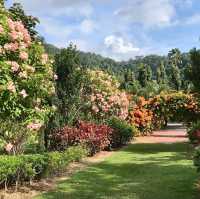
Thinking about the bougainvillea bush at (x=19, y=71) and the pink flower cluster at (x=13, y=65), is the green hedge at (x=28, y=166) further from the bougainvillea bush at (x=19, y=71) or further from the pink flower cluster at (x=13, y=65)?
the pink flower cluster at (x=13, y=65)

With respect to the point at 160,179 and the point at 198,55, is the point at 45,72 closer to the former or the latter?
the point at 160,179

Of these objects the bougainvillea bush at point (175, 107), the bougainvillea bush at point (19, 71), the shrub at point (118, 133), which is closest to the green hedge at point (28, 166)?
Result: the bougainvillea bush at point (19, 71)

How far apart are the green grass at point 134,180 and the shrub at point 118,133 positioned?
→ 348 centimetres

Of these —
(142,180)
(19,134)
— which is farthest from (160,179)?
(19,134)

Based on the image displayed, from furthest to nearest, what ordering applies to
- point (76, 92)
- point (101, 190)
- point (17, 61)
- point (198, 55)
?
point (198, 55)
point (76, 92)
point (101, 190)
point (17, 61)

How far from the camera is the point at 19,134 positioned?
13.4 metres

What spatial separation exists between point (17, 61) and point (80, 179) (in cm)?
516

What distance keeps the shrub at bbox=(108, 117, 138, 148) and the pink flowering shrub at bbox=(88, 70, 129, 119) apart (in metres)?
0.63

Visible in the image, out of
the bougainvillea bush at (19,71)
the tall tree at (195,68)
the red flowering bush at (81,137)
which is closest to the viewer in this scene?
the bougainvillea bush at (19,71)

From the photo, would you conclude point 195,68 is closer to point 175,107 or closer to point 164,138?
point 164,138

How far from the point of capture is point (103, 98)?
23.8 m

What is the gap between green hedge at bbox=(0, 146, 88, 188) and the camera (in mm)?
10797

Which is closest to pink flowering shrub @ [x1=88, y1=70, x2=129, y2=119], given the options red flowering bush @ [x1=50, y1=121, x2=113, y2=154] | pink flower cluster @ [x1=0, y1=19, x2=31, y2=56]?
red flowering bush @ [x1=50, y1=121, x2=113, y2=154]

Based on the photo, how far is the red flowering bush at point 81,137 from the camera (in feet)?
59.5
